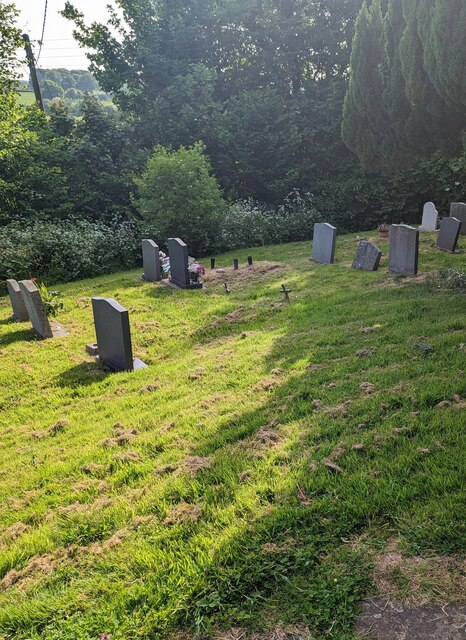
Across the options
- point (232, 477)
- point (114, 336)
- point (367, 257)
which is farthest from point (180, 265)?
point (232, 477)

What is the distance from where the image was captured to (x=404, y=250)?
938cm

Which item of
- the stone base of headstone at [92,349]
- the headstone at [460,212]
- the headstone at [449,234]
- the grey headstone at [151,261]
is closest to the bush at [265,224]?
the grey headstone at [151,261]

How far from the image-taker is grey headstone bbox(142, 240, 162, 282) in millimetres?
11352

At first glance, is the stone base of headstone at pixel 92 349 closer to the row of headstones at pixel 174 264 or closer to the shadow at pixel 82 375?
the shadow at pixel 82 375

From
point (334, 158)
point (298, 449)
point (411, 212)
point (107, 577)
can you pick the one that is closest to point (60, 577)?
point (107, 577)

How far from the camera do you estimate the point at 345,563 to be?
2227 millimetres

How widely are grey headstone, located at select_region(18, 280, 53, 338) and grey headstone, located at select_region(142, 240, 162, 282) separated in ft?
12.5

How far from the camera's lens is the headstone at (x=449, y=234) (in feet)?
36.7

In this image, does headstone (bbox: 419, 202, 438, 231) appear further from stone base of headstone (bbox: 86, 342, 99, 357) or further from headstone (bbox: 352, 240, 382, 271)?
stone base of headstone (bbox: 86, 342, 99, 357)

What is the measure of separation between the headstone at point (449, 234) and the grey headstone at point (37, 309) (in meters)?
9.85

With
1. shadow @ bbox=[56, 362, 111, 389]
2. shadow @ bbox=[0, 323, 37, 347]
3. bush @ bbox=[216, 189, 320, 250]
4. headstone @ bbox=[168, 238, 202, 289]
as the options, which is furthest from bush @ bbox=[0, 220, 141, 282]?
shadow @ bbox=[56, 362, 111, 389]

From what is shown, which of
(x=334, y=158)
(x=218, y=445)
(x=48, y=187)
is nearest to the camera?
(x=218, y=445)

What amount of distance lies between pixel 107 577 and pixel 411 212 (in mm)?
19414

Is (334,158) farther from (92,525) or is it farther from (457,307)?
(92,525)
